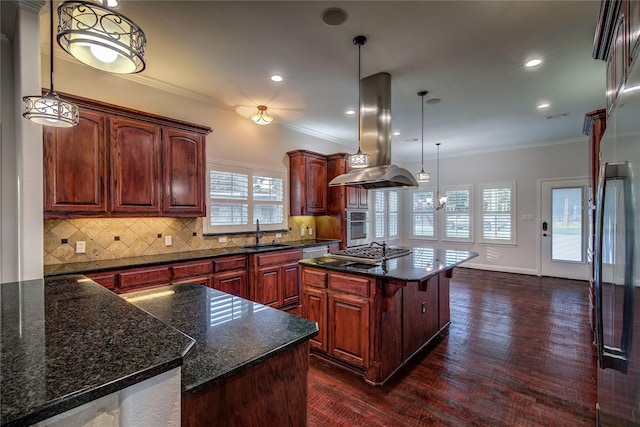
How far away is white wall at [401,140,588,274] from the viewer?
5988 millimetres

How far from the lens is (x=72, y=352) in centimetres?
77

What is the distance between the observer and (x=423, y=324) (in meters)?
3.07

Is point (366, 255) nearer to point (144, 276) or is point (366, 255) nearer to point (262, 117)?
point (144, 276)

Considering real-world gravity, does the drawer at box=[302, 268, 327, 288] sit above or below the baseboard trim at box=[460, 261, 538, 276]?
above

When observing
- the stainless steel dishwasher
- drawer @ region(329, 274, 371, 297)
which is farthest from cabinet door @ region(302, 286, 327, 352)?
the stainless steel dishwasher

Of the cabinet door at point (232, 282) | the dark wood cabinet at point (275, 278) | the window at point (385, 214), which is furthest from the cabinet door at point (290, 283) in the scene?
the window at point (385, 214)

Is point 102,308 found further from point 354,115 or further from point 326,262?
point 354,115

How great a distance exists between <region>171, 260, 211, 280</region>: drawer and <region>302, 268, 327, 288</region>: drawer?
4.12ft

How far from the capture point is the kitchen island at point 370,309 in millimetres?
2410

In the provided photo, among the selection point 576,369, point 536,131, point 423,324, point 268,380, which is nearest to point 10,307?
point 268,380

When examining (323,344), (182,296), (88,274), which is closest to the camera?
(182,296)

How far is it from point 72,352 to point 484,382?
2.91 metres

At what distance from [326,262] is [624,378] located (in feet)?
7.18

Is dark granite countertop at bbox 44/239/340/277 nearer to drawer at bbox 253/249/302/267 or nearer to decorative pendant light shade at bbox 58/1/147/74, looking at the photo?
drawer at bbox 253/249/302/267
